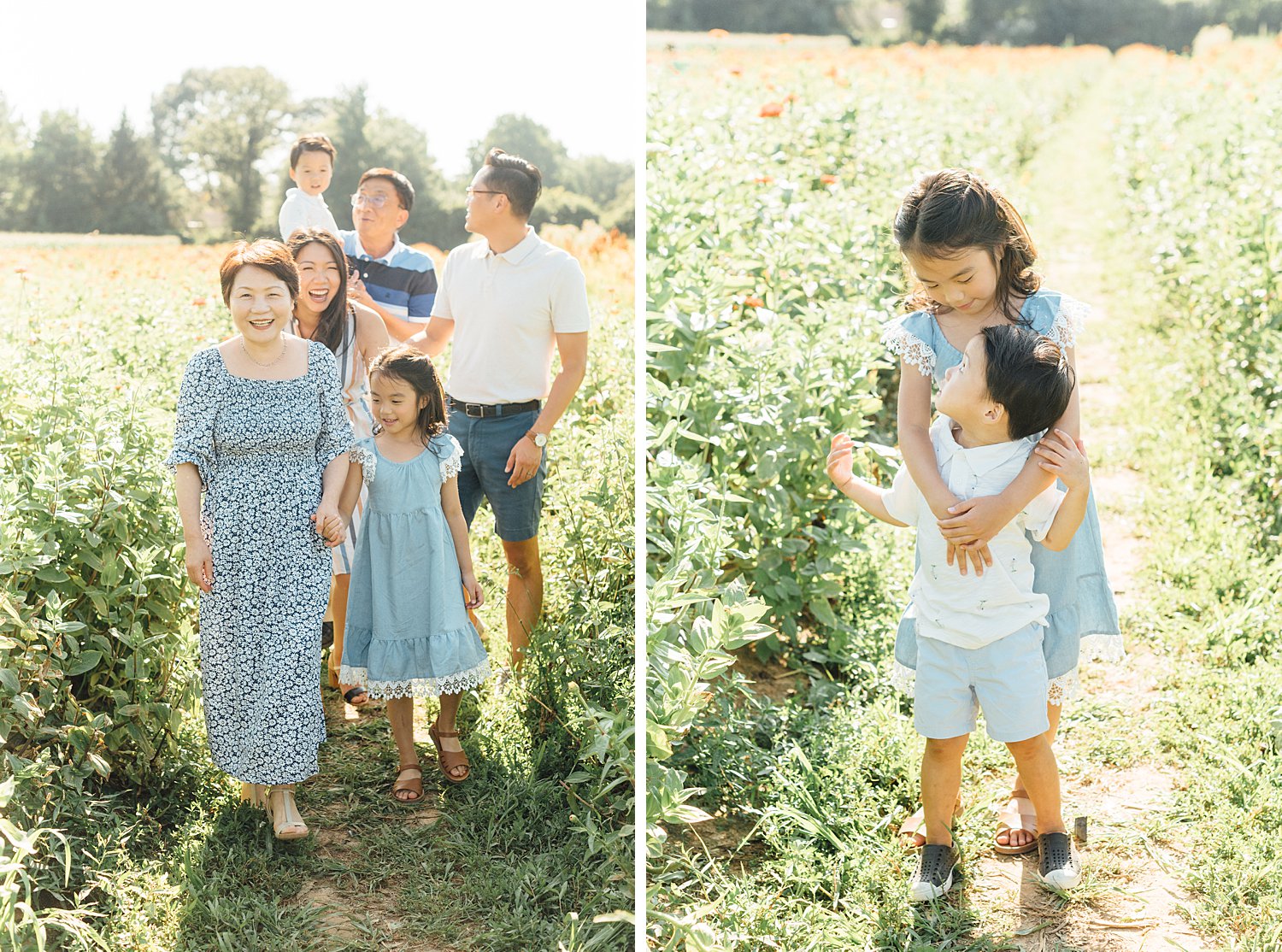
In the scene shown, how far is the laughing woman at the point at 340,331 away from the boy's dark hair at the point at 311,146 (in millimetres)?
357

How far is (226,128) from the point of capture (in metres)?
3.54

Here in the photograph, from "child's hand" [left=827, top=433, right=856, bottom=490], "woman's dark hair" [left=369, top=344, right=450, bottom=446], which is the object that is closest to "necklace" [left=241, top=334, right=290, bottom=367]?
"woman's dark hair" [left=369, top=344, right=450, bottom=446]

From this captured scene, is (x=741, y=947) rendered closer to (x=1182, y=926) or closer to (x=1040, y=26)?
(x=1182, y=926)

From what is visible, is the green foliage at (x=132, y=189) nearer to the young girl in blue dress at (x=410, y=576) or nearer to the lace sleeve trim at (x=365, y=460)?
the young girl in blue dress at (x=410, y=576)

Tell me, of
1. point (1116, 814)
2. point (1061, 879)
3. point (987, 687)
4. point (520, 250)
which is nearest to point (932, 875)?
point (1061, 879)

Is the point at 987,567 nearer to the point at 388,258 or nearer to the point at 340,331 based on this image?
the point at 340,331

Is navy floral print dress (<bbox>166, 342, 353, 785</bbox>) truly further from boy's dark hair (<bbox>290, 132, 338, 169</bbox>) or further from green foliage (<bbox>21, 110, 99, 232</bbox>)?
green foliage (<bbox>21, 110, 99, 232</bbox>)

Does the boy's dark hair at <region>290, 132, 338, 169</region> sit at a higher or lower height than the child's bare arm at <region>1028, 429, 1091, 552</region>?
higher

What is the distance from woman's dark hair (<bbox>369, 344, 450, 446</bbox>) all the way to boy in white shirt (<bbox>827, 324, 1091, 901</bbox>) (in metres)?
1.01

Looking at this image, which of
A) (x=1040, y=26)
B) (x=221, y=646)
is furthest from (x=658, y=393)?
(x=1040, y=26)

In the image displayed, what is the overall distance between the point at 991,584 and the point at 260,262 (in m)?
1.73

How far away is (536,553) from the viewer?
310cm

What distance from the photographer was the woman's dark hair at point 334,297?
Answer: 311cm

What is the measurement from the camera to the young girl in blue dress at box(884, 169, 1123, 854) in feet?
7.83
